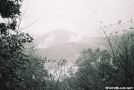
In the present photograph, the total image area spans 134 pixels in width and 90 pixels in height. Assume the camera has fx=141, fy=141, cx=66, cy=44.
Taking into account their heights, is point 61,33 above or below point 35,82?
above

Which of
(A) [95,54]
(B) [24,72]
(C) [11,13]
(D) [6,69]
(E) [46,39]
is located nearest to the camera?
(D) [6,69]

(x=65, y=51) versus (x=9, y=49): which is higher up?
(x=65, y=51)

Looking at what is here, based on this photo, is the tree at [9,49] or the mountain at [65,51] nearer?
the tree at [9,49]

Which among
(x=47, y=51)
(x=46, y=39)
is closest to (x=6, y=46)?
(x=47, y=51)

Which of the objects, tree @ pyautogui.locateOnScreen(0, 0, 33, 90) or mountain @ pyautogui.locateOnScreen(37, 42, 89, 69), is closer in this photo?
tree @ pyautogui.locateOnScreen(0, 0, 33, 90)

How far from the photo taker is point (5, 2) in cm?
486

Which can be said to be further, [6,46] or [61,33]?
[61,33]

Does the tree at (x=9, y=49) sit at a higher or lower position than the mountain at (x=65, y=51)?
lower

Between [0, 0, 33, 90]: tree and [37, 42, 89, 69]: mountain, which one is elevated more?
[37, 42, 89, 69]: mountain

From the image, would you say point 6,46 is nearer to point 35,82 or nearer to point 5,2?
point 5,2

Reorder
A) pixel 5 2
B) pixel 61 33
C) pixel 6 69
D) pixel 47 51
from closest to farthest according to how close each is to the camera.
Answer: pixel 6 69, pixel 5 2, pixel 47 51, pixel 61 33

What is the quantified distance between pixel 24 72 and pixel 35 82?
105cm

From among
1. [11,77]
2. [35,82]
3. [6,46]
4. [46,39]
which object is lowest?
[35,82]

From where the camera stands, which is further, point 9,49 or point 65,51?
point 65,51
